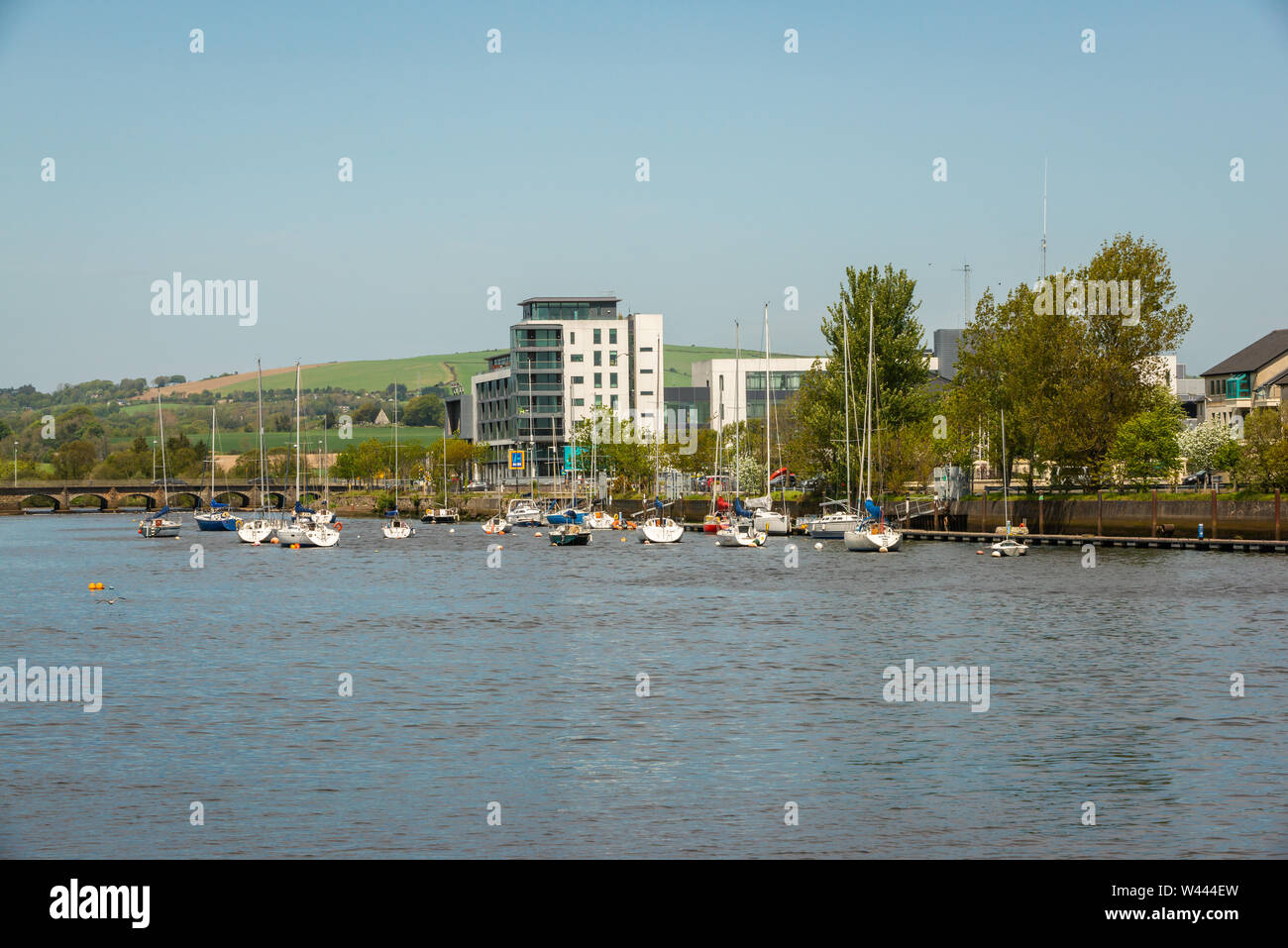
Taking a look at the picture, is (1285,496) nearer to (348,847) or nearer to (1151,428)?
(1151,428)

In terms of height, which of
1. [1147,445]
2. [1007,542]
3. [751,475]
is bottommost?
[1007,542]

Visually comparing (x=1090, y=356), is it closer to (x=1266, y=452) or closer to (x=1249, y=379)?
(x=1266, y=452)

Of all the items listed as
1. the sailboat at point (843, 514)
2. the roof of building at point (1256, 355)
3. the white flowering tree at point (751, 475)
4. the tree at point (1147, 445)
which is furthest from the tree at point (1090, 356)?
the white flowering tree at point (751, 475)

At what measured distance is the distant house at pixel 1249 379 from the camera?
14762cm

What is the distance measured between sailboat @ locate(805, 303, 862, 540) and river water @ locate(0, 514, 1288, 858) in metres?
49.8

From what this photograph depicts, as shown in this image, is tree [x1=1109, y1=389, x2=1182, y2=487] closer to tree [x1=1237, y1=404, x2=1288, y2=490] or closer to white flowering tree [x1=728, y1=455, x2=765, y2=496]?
tree [x1=1237, y1=404, x2=1288, y2=490]

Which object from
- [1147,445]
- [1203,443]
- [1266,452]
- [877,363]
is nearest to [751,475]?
[877,363]

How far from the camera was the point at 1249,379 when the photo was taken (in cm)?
15338

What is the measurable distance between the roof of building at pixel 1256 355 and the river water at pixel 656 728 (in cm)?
8541

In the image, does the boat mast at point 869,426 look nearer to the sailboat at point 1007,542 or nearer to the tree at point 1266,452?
the sailboat at point 1007,542

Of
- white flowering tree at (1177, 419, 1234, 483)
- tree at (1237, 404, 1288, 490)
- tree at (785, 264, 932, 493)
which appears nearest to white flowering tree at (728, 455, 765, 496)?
tree at (785, 264, 932, 493)

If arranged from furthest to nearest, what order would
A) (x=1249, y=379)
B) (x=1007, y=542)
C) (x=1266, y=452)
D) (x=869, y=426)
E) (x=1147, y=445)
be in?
(x=1249, y=379) → (x=869, y=426) → (x=1147, y=445) → (x=1007, y=542) → (x=1266, y=452)

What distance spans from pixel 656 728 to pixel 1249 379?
457 feet

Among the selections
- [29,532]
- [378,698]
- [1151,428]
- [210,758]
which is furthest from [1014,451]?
[29,532]
